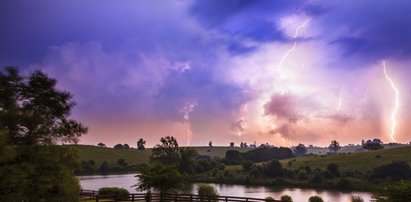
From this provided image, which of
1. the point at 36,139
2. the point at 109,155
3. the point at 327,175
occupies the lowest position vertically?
the point at 327,175

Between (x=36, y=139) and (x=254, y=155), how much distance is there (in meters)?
154

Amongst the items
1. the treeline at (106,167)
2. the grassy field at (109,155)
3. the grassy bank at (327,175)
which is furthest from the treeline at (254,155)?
the grassy field at (109,155)

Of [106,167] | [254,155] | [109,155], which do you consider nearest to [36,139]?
[106,167]

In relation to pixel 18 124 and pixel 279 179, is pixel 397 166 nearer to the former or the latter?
pixel 279 179

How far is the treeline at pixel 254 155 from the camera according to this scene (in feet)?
491

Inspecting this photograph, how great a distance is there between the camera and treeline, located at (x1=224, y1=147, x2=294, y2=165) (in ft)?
491

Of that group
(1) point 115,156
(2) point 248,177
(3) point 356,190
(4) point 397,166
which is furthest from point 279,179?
(1) point 115,156

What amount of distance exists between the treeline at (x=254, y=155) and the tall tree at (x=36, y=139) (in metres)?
124

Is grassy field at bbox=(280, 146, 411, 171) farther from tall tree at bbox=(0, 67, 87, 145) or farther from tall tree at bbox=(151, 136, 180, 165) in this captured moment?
tall tree at bbox=(0, 67, 87, 145)

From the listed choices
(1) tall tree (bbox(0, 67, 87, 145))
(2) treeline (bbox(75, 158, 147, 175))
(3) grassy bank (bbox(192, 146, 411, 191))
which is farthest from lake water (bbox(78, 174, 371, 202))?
(2) treeline (bbox(75, 158, 147, 175))

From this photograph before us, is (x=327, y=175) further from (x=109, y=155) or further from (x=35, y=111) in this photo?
(x=109, y=155)

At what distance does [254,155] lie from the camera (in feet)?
568

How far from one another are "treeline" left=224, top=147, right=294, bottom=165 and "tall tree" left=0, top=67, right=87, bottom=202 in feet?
408

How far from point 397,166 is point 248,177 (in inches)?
1440
